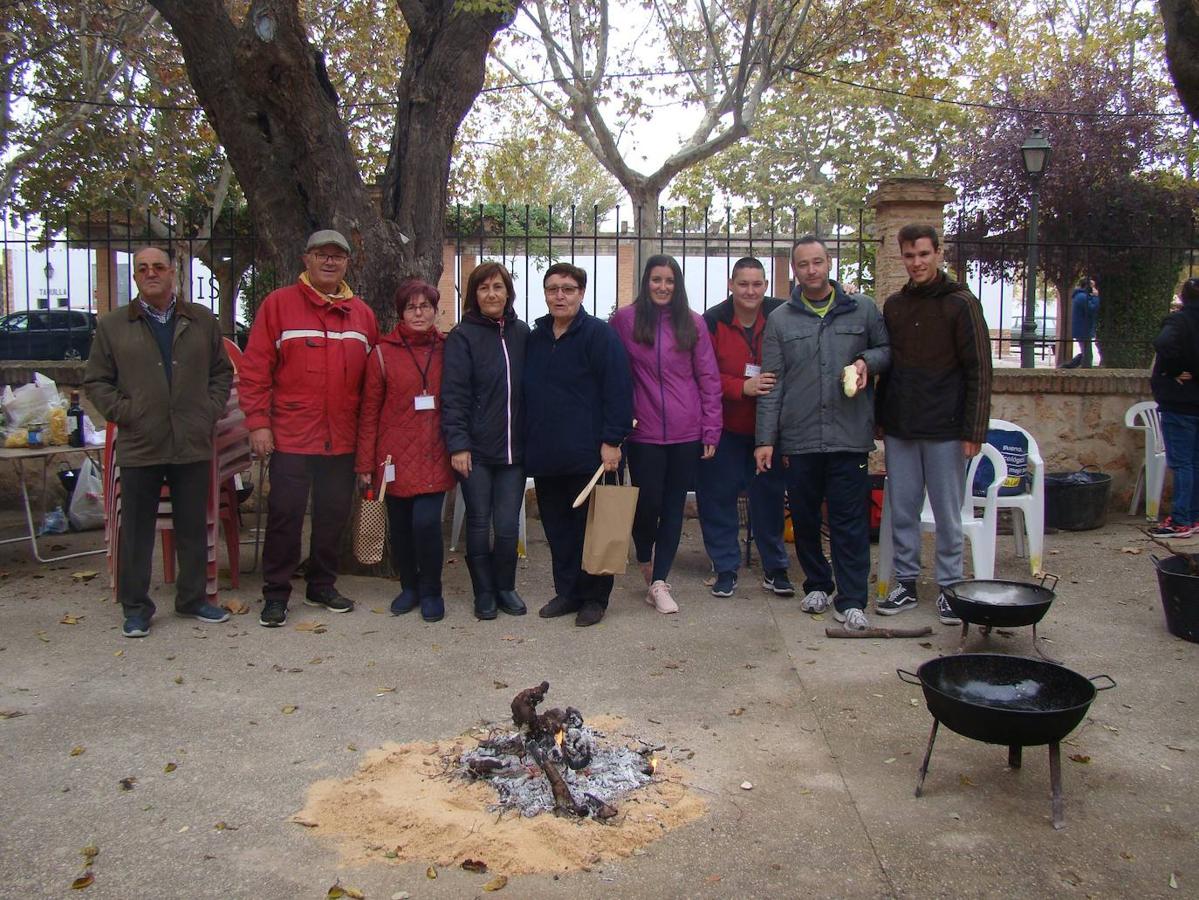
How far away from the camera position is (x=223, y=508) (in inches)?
241

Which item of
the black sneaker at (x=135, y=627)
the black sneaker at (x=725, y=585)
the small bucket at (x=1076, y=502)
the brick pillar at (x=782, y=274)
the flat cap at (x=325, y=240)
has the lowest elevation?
the black sneaker at (x=135, y=627)

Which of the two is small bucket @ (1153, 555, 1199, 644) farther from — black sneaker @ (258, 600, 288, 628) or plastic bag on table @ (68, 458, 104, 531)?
plastic bag on table @ (68, 458, 104, 531)

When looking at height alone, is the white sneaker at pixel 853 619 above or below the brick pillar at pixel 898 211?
below

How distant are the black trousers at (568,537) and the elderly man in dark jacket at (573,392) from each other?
7 cm

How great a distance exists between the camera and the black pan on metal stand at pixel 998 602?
4363 millimetres

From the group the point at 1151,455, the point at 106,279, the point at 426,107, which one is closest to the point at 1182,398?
the point at 1151,455

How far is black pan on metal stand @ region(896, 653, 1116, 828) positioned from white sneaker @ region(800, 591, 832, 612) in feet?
6.42

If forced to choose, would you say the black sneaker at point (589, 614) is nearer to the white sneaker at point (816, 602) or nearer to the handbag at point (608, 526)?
the handbag at point (608, 526)

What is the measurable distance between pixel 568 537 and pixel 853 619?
1.60 m

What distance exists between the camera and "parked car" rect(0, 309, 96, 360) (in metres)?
16.6

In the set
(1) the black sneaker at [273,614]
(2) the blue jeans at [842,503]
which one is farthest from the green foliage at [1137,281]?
(1) the black sneaker at [273,614]

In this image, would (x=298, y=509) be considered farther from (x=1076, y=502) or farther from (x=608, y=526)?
(x=1076, y=502)

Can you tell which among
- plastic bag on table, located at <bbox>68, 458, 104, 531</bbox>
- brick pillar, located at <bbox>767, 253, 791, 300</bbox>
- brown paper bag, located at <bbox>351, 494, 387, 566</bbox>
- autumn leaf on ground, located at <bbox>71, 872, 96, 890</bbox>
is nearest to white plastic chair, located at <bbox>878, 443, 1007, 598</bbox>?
brown paper bag, located at <bbox>351, 494, 387, 566</bbox>

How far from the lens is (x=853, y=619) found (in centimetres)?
530
